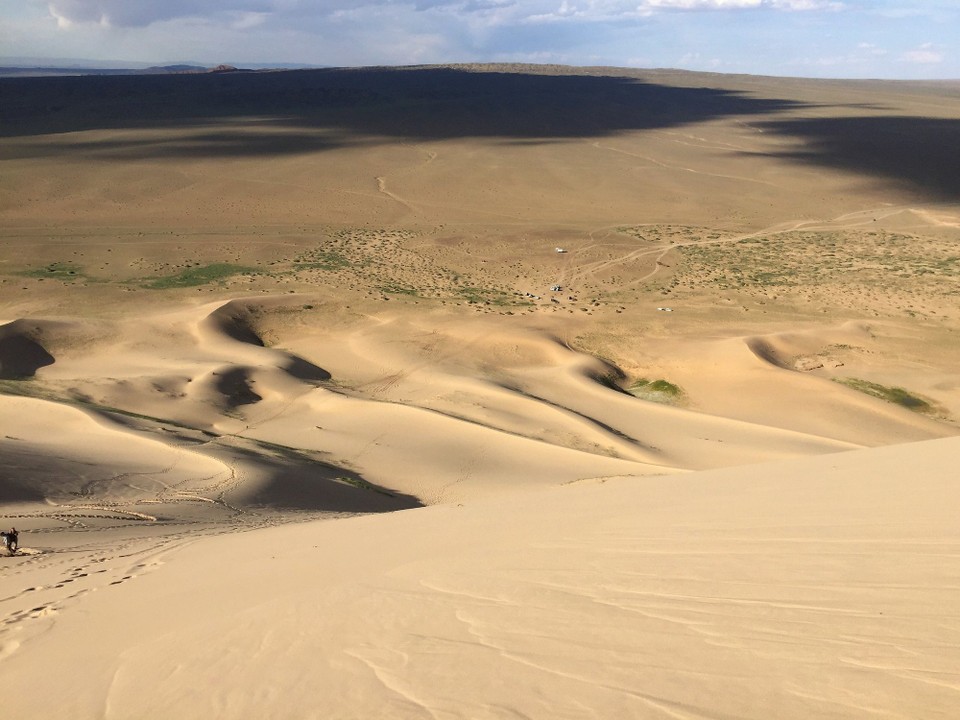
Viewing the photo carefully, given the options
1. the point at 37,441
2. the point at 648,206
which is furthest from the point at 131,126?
the point at 37,441

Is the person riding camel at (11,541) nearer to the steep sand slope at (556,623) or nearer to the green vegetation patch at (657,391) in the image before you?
the steep sand slope at (556,623)

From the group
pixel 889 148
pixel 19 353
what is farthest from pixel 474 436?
pixel 889 148

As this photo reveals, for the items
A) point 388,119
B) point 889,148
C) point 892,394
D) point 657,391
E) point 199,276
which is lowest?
point 657,391

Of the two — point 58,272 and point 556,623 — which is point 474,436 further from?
point 58,272

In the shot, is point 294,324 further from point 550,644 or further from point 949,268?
point 949,268

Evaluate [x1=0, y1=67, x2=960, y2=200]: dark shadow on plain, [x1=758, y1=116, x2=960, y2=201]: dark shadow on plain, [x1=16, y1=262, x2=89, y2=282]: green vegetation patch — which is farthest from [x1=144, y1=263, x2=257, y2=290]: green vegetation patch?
[x1=758, y1=116, x2=960, y2=201]: dark shadow on plain

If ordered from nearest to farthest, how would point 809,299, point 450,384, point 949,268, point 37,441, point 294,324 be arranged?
1. point 37,441
2. point 450,384
3. point 294,324
4. point 809,299
5. point 949,268

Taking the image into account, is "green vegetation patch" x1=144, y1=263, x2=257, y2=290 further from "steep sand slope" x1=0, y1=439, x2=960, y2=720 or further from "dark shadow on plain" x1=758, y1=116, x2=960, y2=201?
"dark shadow on plain" x1=758, y1=116, x2=960, y2=201
